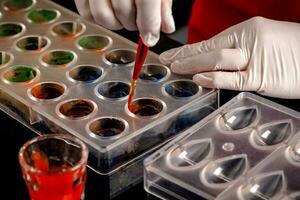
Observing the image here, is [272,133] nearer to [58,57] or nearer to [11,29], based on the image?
[58,57]

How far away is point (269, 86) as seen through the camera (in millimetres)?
1309

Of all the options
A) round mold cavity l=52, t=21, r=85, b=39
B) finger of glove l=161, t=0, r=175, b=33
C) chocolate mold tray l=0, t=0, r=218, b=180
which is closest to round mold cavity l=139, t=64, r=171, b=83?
chocolate mold tray l=0, t=0, r=218, b=180

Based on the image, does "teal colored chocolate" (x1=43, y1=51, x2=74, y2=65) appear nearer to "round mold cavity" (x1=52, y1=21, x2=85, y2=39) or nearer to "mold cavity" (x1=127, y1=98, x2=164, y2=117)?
"round mold cavity" (x1=52, y1=21, x2=85, y2=39)

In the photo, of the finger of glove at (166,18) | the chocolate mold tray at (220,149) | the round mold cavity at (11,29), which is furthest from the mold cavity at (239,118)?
the round mold cavity at (11,29)

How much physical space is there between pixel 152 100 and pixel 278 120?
0.78 feet

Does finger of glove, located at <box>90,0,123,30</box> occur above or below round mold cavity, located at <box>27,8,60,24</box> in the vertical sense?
above

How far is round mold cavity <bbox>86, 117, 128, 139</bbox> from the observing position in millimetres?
1134

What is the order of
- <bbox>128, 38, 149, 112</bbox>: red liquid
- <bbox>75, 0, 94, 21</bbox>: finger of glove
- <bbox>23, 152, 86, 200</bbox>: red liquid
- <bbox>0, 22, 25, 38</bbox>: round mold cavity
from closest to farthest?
<bbox>23, 152, 86, 200</bbox>: red liquid < <bbox>128, 38, 149, 112</bbox>: red liquid < <bbox>75, 0, 94, 21</bbox>: finger of glove < <bbox>0, 22, 25, 38</bbox>: round mold cavity

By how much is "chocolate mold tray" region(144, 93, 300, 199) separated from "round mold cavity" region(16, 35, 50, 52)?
47cm

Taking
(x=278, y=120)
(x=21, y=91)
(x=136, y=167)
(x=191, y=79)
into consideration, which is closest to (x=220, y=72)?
(x=191, y=79)

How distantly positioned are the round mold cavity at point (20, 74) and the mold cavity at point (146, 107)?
8.9 inches

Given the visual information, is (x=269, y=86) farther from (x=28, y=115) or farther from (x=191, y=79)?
(x=28, y=115)

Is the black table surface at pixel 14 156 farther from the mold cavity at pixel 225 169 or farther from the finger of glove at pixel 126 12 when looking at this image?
the finger of glove at pixel 126 12

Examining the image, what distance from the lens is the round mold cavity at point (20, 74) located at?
1.29 m
